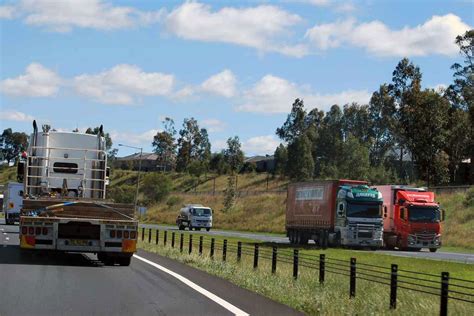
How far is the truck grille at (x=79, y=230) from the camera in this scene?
21641 mm

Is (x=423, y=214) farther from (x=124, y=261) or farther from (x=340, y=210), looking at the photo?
(x=124, y=261)

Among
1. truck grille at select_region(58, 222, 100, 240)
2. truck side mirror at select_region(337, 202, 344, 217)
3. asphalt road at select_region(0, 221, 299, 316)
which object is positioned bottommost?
asphalt road at select_region(0, 221, 299, 316)

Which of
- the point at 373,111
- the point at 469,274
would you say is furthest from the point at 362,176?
the point at 469,274

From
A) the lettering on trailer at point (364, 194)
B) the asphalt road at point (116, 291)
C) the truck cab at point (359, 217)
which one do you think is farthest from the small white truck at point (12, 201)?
the asphalt road at point (116, 291)

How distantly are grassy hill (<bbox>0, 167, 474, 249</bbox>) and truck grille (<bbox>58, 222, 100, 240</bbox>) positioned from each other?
3655 cm

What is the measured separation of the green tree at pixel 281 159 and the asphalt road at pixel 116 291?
337 ft

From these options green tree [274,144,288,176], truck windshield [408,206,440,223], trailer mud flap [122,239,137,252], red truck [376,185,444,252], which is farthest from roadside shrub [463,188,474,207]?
green tree [274,144,288,176]

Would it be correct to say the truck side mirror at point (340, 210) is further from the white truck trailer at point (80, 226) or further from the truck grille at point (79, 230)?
the truck grille at point (79, 230)

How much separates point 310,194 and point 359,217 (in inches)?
195

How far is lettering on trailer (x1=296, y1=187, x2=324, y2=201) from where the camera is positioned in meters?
47.2

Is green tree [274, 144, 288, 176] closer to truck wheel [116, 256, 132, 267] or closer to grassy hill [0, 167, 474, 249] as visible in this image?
grassy hill [0, 167, 474, 249]

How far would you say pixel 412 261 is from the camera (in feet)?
113

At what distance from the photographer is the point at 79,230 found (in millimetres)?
21766

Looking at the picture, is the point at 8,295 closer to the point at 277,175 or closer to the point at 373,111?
the point at 373,111
